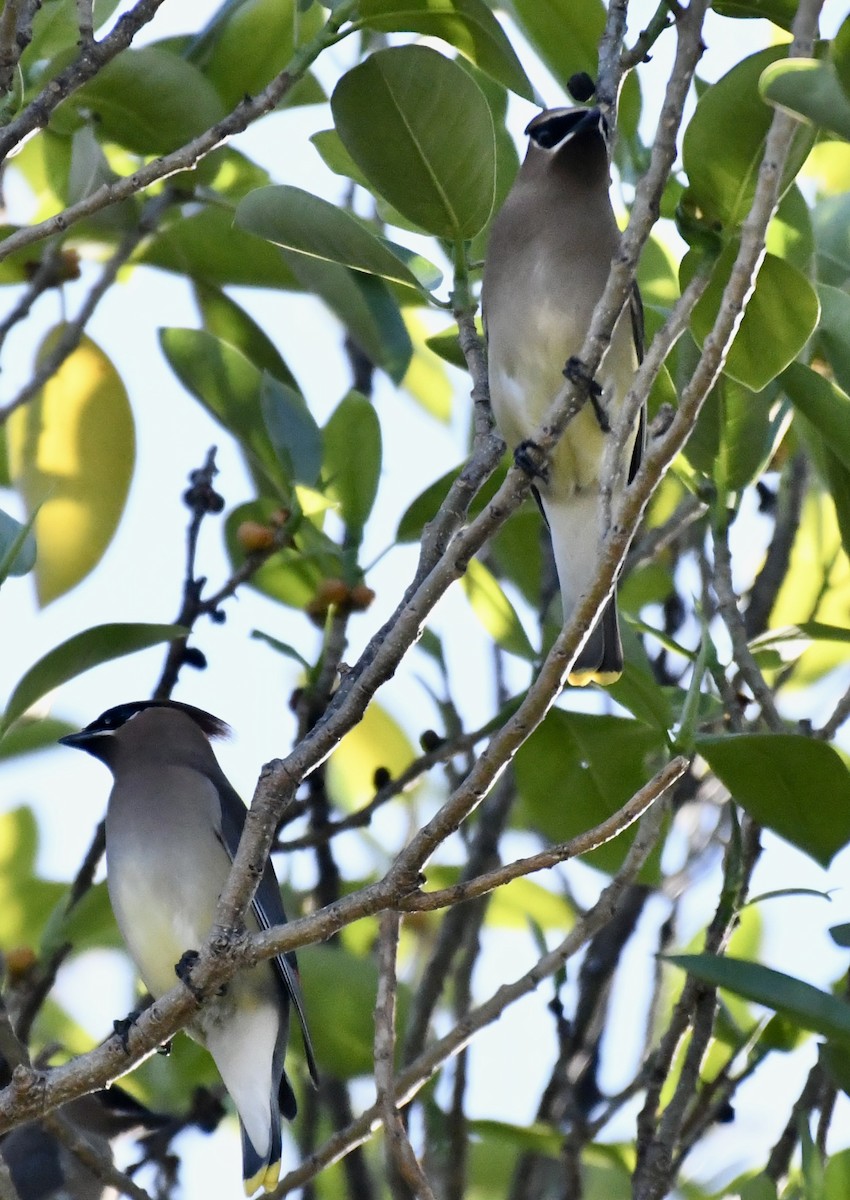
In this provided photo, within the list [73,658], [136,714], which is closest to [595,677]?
[73,658]

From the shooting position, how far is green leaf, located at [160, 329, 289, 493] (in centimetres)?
325

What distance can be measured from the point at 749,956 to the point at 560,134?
1.61 meters

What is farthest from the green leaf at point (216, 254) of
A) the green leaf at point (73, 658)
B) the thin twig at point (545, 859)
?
the thin twig at point (545, 859)

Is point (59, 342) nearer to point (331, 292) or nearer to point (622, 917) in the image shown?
point (331, 292)

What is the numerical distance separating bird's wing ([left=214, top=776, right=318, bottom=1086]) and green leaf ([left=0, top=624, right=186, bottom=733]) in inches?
14.0

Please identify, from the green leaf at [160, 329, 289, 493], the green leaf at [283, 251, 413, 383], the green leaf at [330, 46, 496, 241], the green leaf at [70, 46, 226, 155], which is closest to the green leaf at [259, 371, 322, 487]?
the green leaf at [160, 329, 289, 493]

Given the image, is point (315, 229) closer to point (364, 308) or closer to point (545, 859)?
point (364, 308)

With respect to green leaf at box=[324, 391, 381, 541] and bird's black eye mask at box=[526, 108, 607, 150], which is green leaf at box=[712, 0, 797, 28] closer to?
bird's black eye mask at box=[526, 108, 607, 150]

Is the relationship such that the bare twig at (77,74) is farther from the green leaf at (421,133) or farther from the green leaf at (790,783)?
the green leaf at (790,783)

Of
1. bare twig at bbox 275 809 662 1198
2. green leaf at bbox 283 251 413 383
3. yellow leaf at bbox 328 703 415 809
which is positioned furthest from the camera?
yellow leaf at bbox 328 703 415 809

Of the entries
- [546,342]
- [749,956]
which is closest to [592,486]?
[546,342]

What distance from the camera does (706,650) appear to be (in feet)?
8.54

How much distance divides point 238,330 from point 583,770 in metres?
1.15

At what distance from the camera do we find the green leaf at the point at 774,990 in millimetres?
1941
